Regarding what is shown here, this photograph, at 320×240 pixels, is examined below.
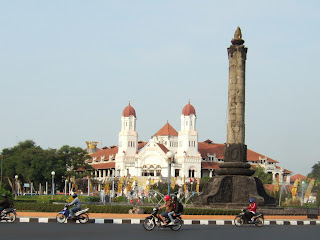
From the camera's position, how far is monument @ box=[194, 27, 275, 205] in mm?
26656

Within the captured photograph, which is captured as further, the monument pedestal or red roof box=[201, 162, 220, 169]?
red roof box=[201, 162, 220, 169]

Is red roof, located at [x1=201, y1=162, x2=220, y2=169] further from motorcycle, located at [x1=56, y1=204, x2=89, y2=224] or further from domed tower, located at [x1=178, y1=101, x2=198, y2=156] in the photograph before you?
motorcycle, located at [x1=56, y1=204, x2=89, y2=224]

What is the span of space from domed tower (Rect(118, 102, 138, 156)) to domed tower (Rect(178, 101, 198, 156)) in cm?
910

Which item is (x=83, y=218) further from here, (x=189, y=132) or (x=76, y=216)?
(x=189, y=132)

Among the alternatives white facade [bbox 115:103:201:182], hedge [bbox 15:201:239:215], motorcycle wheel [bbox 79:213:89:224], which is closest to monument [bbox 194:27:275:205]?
hedge [bbox 15:201:239:215]

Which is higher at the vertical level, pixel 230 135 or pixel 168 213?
pixel 230 135

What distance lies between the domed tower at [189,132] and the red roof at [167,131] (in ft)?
26.6

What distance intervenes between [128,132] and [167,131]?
379 inches

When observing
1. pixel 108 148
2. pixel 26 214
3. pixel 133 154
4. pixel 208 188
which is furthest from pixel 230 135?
pixel 108 148

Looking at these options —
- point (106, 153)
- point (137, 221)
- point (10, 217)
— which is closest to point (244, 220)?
point (137, 221)

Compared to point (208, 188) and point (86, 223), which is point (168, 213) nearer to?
point (86, 223)

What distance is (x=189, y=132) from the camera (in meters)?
111

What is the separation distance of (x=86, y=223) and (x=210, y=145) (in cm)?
10282

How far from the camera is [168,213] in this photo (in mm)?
17375
